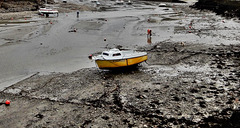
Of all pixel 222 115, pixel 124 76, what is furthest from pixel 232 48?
pixel 222 115

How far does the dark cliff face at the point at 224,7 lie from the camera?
1850 inches

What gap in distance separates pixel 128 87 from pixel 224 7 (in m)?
49.0

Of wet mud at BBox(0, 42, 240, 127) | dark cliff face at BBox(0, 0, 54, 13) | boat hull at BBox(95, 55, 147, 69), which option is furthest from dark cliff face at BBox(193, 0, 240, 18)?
dark cliff face at BBox(0, 0, 54, 13)

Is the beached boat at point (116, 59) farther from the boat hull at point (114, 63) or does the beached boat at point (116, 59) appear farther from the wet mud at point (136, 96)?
the wet mud at point (136, 96)

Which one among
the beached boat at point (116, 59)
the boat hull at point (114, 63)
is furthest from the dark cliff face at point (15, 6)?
the boat hull at point (114, 63)

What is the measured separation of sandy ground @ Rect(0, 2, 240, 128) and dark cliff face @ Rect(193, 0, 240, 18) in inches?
955

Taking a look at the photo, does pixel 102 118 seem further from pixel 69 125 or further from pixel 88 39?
pixel 88 39

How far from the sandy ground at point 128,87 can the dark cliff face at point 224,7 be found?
24.3 m

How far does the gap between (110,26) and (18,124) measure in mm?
27461

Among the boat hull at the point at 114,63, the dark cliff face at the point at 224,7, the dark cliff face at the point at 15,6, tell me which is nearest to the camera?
the boat hull at the point at 114,63

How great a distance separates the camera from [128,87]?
46.7 ft

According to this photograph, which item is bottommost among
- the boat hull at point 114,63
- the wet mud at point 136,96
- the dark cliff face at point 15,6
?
the wet mud at point 136,96

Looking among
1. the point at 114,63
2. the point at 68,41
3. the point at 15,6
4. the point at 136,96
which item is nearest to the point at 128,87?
the point at 136,96

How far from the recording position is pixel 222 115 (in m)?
10.7
